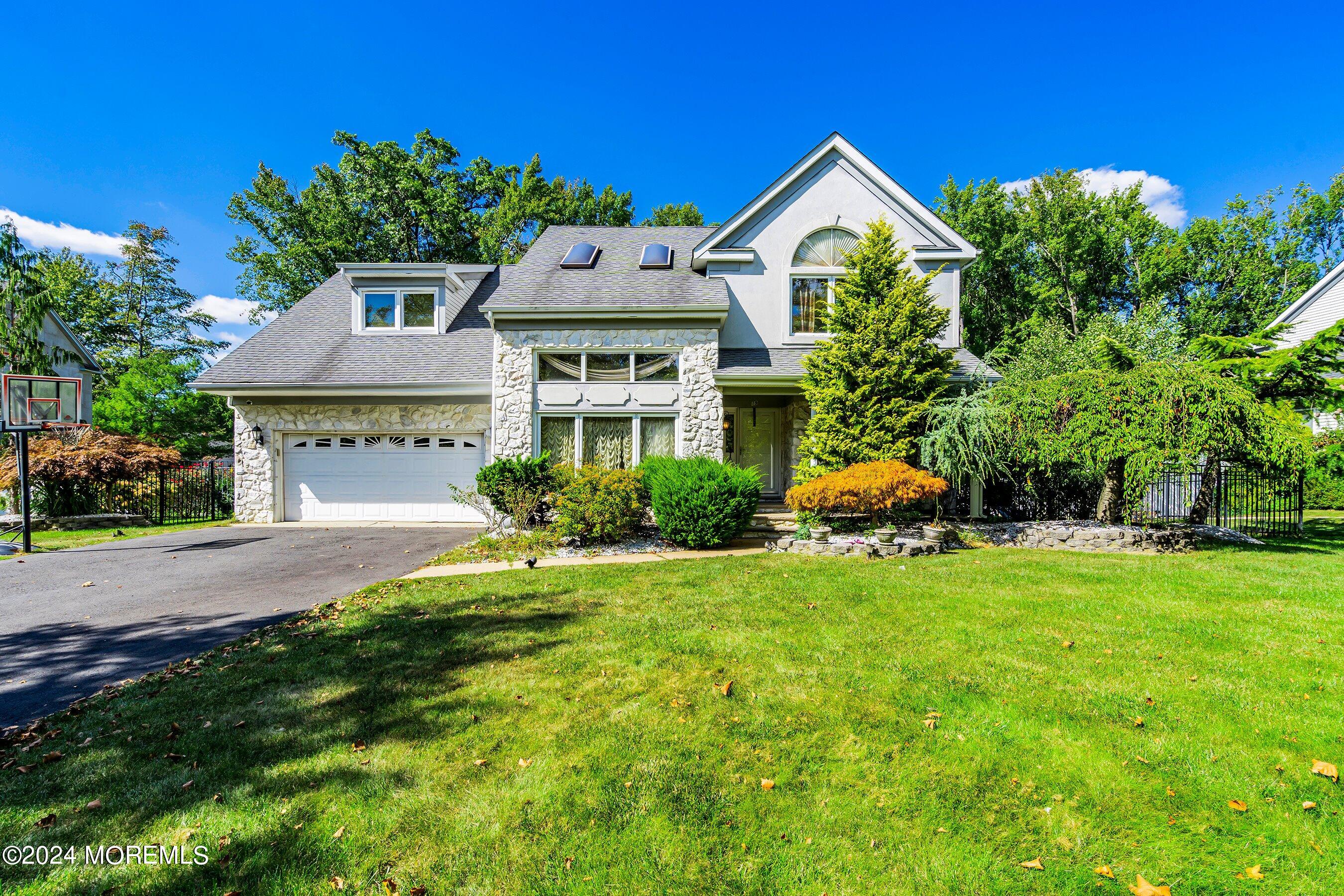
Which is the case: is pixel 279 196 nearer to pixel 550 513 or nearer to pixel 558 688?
pixel 550 513

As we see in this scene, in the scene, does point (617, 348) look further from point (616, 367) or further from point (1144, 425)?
point (1144, 425)

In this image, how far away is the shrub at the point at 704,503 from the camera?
9289 mm

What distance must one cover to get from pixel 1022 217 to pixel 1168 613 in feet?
91.2

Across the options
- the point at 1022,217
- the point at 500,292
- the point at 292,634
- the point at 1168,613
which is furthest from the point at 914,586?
the point at 1022,217

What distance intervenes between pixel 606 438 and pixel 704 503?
4.03 metres

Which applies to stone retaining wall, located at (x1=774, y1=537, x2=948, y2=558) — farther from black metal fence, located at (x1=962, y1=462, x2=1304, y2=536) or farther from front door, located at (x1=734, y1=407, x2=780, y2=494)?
front door, located at (x1=734, y1=407, x2=780, y2=494)

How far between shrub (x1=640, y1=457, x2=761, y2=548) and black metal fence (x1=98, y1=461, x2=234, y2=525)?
12690mm

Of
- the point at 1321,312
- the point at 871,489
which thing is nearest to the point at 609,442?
the point at 871,489

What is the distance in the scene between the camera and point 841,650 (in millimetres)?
4637

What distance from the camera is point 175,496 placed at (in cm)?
1433

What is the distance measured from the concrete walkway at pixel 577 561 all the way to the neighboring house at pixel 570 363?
3519 mm

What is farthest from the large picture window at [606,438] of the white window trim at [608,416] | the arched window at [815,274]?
the arched window at [815,274]

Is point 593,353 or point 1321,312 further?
point 1321,312

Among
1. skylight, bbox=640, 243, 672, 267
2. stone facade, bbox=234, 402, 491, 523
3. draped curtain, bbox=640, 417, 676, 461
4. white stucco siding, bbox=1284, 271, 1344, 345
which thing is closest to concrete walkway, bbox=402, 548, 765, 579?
draped curtain, bbox=640, 417, 676, 461
